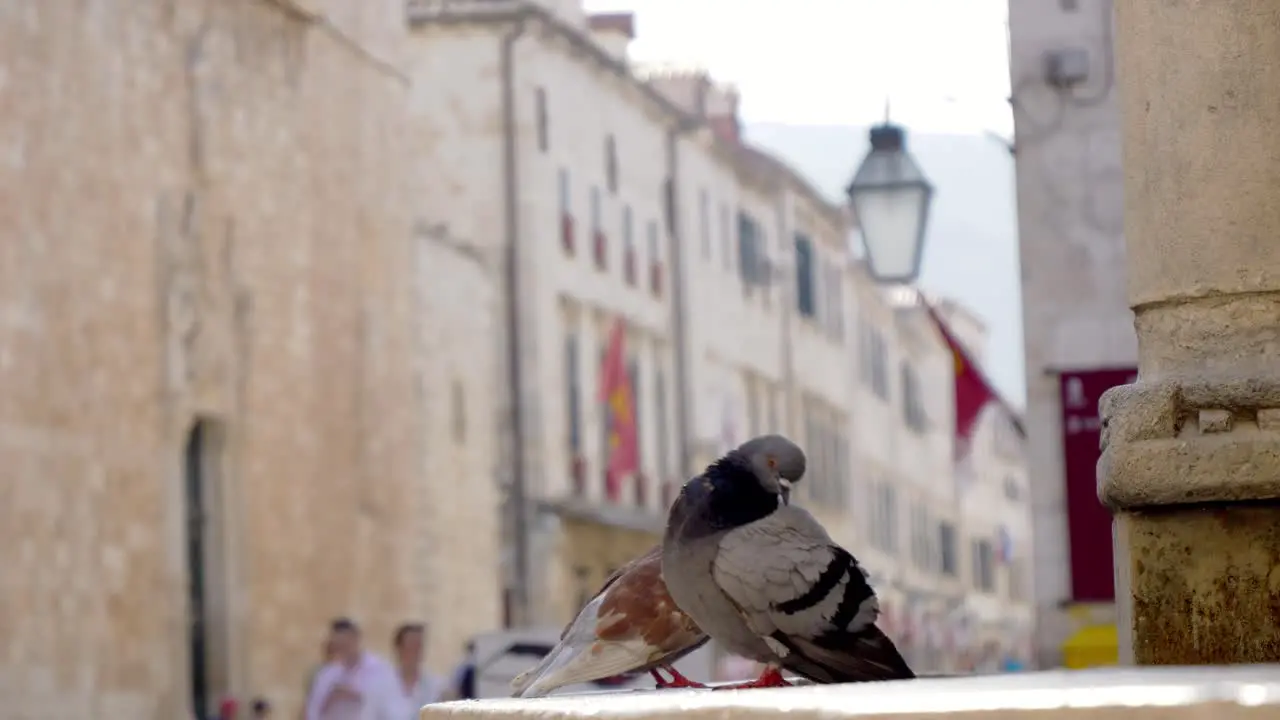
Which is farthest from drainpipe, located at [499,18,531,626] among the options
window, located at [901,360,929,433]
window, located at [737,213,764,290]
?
window, located at [901,360,929,433]

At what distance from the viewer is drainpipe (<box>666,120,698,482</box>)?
44.0 metres

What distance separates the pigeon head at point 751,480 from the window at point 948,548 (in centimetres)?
6451

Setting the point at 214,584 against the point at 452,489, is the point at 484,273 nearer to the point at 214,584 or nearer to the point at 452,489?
the point at 452,489

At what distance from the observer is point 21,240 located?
69.8 feet

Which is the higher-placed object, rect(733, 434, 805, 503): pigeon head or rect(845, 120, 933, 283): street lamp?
rect(845, 120, 933, 283): street lamp

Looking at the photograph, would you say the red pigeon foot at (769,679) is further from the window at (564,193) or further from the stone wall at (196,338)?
the window at (564,193)

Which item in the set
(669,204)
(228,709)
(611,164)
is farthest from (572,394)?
(228,709)

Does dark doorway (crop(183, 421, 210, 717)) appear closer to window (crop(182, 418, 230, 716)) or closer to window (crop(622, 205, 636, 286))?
window (crop(182, 418, 230, 716))

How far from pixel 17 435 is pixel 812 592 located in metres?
17.3

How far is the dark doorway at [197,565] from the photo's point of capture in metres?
24.6

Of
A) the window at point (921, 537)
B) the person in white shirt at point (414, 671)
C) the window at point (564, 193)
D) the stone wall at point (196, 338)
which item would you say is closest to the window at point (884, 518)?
the window at point (921, 537)

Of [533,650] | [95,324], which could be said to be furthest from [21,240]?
[533,650]

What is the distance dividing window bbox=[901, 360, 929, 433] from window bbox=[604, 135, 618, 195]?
2496 cm

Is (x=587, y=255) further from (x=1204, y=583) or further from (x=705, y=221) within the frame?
(x=1204, y=583)
